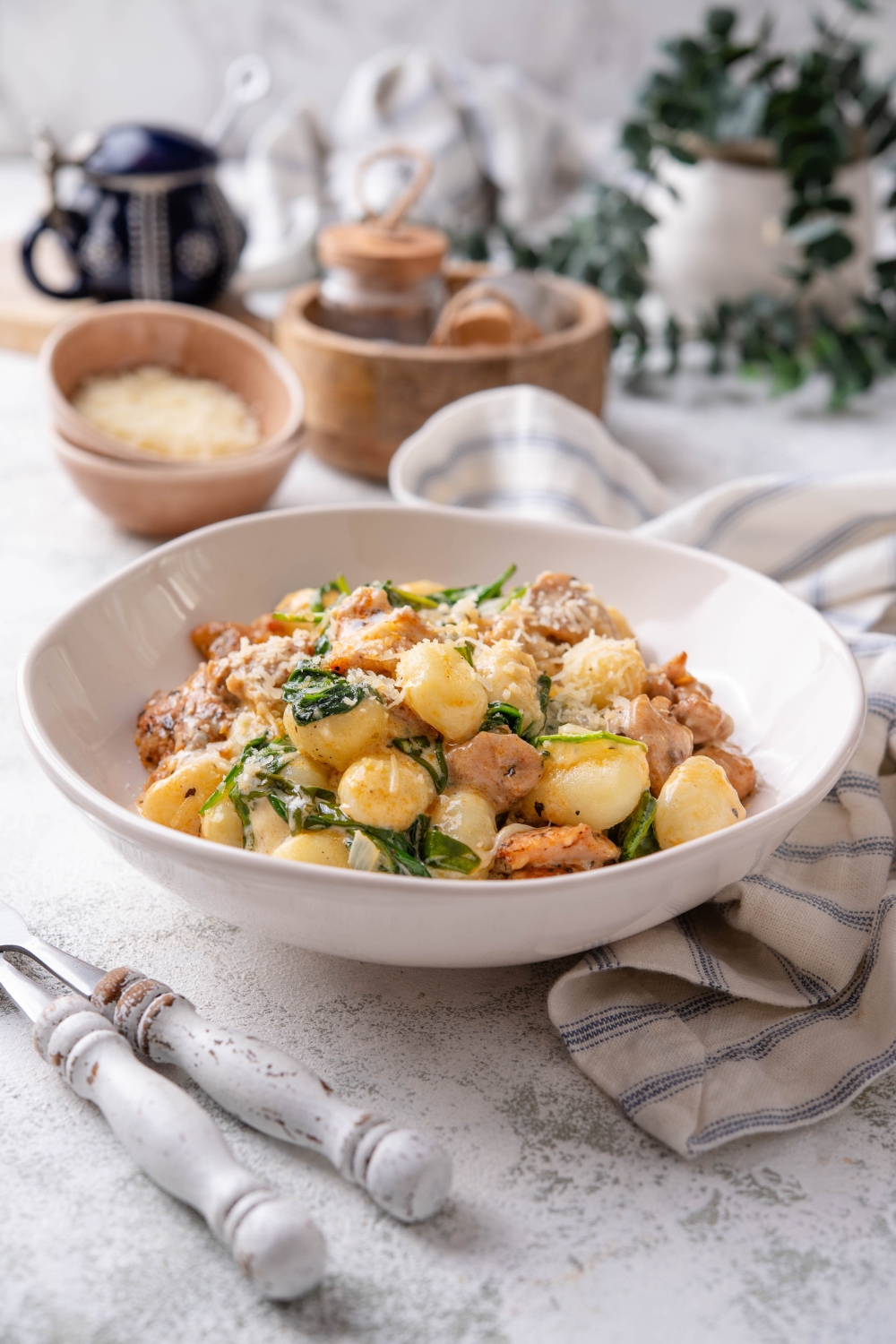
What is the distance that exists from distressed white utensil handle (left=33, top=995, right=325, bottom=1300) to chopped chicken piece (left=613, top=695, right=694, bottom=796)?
1.76 ft

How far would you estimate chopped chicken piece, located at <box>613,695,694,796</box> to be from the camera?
1.21 metres

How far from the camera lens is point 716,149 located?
8.76ft

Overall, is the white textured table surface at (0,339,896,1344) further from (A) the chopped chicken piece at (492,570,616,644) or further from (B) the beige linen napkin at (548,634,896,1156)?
(A) the chopped chicken piece at (492,570,616,644)

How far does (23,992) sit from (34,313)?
216 cm

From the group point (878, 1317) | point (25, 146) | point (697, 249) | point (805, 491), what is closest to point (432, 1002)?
point (878, 1317)

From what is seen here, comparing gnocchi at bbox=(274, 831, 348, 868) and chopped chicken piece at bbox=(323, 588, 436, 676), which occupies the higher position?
chopped chicken piece at bbox=(323, 588, 436, 676)

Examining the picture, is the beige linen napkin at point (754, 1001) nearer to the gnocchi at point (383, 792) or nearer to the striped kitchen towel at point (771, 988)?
the striped kitchen towel at point (771, 988)

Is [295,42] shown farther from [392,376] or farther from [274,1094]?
[274,1094]

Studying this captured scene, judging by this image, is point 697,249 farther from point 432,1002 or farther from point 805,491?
point 432,1002

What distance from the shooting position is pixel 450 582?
5.47 ft

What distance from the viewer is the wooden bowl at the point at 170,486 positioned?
1.97 meters

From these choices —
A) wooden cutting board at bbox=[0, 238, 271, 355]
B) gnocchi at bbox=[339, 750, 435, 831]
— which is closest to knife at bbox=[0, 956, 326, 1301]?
gnocchi at bbox=[339, 750, 435, 831]

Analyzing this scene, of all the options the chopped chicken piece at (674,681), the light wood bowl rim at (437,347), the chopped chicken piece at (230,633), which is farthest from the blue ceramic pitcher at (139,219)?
the chopped chicken piece at (674,681)

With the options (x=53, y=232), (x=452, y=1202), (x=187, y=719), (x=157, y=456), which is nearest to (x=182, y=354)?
(x=157, y=456)
